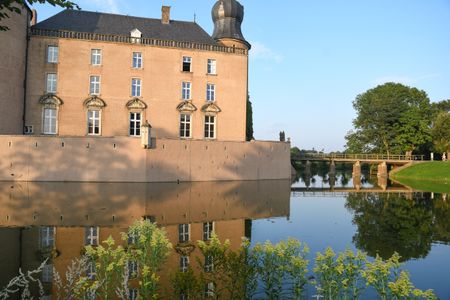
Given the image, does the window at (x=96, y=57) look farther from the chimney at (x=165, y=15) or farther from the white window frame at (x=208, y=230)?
the white window frame at (x=208, y=230)

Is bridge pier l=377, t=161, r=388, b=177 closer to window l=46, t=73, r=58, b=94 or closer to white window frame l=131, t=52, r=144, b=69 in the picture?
white window frame l=131, t=52, r=144, b=69

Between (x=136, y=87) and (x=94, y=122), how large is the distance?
14.2 ft

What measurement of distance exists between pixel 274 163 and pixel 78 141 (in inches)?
633

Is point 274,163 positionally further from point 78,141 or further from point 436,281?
Answer: point 436,281

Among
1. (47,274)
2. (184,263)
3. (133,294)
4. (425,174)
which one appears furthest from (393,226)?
(425,174)

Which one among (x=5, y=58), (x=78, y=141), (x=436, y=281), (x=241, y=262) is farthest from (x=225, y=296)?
(x=5, y=58)

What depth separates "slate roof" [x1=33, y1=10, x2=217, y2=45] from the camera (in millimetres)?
30297

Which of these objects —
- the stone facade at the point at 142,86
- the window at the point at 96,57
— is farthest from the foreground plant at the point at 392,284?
the window at the point at 96,57

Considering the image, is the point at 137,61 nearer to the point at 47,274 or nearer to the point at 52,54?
the point at 52,54

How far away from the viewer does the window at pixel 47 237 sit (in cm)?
959

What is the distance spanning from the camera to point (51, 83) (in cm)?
2917

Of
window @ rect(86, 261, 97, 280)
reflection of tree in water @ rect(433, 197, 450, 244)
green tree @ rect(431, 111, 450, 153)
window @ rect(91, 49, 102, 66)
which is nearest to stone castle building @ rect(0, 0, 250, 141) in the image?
window @ rect(91, 49, 102, 66)

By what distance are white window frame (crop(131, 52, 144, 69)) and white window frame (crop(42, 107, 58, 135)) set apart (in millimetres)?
6995

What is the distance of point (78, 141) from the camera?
25172mm
